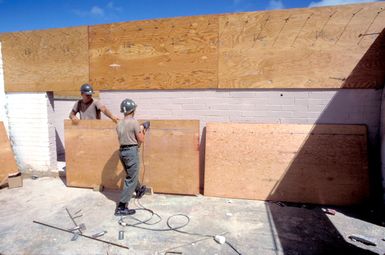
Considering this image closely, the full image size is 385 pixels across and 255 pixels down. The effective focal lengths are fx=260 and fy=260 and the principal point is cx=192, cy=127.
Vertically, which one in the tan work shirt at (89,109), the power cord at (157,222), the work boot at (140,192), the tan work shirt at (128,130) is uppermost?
the tan work shirt at (89,109)

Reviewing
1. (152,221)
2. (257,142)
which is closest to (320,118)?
(257,142)

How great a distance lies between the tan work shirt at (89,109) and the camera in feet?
18.0

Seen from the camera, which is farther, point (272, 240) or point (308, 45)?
point (308, 45)

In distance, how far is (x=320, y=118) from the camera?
4.79 metres

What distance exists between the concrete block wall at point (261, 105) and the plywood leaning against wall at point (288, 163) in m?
0.20

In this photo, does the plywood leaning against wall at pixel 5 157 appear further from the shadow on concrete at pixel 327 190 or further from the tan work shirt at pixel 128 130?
the shadow on concrete at pixel 327 190

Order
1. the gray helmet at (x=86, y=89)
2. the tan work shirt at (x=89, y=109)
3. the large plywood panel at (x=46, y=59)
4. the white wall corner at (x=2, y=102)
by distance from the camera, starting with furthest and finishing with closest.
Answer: the white wall corner at (x=2, y=102)
the large plywood panel at (x=46, y=59)
the tan work shirt at (x=89, y=109)
the gray helmet at (x=86, y=89)

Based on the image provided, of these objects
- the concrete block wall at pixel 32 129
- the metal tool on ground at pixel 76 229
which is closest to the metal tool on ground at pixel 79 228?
the metal tool on ground at pixel 76 229

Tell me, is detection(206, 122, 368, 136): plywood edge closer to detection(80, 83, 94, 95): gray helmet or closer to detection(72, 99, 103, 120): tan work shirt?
detection(72, 99, 103, 120): tan work shirt

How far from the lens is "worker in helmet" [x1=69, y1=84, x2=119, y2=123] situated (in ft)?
17.4

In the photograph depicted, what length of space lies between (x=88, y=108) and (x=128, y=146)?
1819 millimetres

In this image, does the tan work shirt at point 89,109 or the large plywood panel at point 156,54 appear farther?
the tan work shirt at point 89,109

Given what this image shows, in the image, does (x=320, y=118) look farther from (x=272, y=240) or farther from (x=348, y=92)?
(x=272, y=240)

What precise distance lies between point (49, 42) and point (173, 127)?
3.58 m
